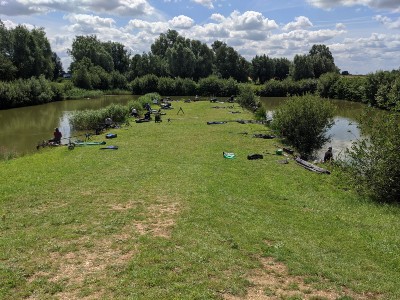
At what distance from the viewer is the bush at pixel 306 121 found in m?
28.3

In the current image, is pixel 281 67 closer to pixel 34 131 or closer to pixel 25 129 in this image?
pixel 25 129

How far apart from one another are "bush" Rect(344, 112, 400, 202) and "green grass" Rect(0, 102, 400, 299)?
3.58 feet

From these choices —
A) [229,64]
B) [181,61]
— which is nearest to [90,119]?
[181,61]

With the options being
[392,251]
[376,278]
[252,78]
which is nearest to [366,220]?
[392,251]

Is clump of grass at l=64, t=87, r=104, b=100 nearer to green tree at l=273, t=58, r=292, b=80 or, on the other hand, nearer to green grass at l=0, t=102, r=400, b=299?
green tree at l=273, t=58, r=292, b=80

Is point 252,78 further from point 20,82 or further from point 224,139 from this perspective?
point 224,139

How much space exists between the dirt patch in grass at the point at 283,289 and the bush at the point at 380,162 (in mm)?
9466

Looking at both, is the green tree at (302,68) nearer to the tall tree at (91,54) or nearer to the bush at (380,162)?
→ the tall tree at (91,54)

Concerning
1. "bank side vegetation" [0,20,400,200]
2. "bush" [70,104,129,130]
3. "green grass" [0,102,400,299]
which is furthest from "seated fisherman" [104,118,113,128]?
"bank side vegetation" [0,20,400,200]

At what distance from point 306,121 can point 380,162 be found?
12.4 meters

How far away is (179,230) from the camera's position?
11203 millimetres

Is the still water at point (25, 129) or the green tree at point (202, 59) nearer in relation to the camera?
the still water at point (25, 129)

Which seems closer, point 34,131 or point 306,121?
point 306,121

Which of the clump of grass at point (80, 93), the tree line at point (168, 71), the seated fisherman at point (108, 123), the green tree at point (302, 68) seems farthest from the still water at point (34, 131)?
the green tree at point (302, 68)
